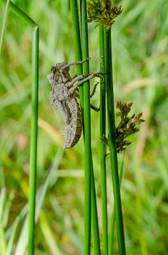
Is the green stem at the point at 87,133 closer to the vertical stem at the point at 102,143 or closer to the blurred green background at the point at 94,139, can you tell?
the vertical stem at the point at 102,143

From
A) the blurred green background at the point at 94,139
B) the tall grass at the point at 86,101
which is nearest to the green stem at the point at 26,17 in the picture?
the tall grass at the point at 86,101

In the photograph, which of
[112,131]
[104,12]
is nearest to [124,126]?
[112,131]

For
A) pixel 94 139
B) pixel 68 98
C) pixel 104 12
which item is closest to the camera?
pixel 104 12

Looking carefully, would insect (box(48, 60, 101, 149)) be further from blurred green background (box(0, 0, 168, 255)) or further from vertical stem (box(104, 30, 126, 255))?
blurred green background (box(0, 0, 168, 255))

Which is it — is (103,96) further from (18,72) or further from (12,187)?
(18,72)

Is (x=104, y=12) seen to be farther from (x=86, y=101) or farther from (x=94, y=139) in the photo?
(x=94, y=139)

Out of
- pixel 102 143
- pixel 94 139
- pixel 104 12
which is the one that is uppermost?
pixel 94 139
